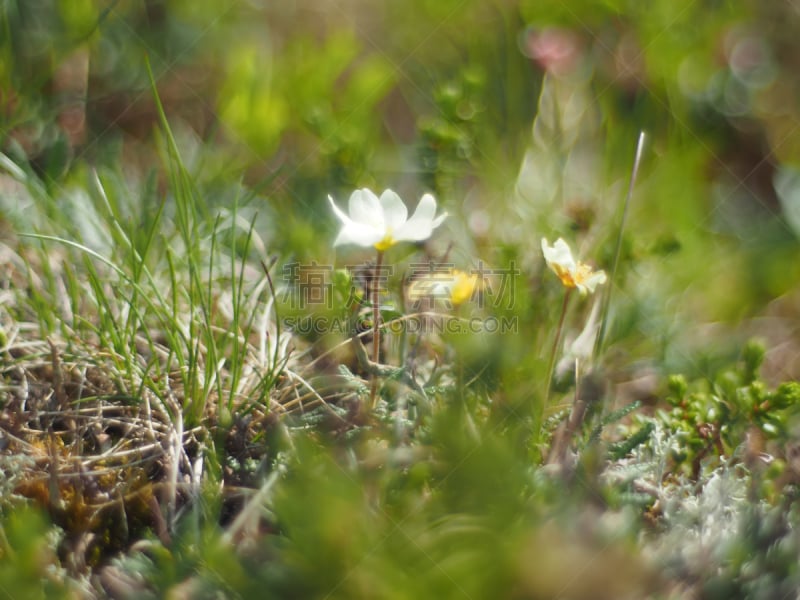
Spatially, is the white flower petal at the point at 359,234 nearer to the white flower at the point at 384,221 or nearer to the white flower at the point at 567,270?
the white flower at the point at 384,221

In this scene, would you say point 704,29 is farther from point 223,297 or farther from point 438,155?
point 223,297

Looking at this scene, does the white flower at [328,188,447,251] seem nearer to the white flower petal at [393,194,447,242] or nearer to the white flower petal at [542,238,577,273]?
the white flower petal at [393,194,447,242]

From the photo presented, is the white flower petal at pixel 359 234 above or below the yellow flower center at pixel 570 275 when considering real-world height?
above

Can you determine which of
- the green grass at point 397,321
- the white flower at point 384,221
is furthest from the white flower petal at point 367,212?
the green grass at point 397,321

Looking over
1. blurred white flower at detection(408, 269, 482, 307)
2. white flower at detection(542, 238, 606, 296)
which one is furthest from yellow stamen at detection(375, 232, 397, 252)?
white flower at detection(542, 238, 606, 296)

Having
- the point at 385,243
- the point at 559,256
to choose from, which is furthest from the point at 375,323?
the point at 559,256

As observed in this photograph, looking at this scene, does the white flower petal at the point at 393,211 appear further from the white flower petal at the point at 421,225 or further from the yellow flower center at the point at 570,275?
the yellow flower center at the point at 570,275

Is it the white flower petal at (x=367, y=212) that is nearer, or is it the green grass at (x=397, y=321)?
the green grass at (x=397, y=321)
